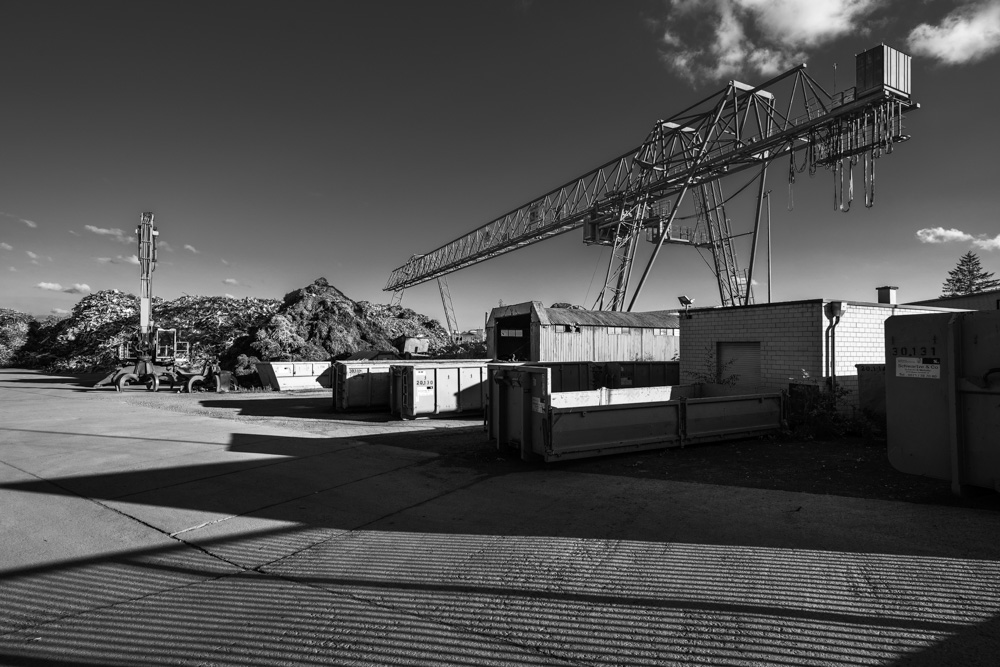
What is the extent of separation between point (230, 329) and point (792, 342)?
34.5 metres

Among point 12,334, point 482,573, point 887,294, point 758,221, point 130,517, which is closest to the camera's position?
point 482,573

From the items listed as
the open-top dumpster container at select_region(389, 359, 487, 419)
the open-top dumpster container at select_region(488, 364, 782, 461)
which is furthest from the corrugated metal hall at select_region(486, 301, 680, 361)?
the open-top dumpster container at select_region(488, 364, 782, 461)

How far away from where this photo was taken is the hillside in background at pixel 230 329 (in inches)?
1232

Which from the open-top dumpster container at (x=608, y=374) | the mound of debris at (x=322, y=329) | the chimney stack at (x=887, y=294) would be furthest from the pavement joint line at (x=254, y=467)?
the mound of debris at (x=322, y=329)

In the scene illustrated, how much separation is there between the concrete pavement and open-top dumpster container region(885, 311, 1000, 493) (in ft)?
1.73

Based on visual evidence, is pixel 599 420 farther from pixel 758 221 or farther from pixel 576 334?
pixel 758 221

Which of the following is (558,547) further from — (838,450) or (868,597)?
(838,450)

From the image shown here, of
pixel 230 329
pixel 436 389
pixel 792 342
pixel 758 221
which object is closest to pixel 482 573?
pixel 436 389

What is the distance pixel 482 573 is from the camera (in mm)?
3895

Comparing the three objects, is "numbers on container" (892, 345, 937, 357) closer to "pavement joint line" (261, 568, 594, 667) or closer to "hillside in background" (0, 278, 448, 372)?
"pavement joint line" (261, 568, 594, 667)

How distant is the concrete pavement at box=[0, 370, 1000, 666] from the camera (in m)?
2.94

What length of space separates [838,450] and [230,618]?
342 inches

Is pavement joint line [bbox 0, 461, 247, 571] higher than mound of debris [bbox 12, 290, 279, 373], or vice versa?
mound of debris [bbox 12, 290, 279, 373]

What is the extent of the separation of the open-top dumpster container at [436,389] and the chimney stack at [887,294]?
11130 mm
